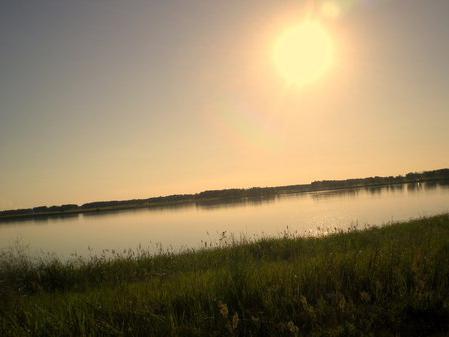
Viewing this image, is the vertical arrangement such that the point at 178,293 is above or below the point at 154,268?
above

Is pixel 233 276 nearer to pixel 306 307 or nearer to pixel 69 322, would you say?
pixel 306 307

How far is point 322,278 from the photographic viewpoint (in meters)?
6.58

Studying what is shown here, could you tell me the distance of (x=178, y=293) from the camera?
254 inches

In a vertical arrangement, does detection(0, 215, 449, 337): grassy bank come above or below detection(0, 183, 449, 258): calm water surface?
above

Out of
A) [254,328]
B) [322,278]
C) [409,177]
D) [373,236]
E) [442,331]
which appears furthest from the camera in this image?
[409,177]

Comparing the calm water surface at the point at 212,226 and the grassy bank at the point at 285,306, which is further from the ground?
the grassy bank at the point at 285,306

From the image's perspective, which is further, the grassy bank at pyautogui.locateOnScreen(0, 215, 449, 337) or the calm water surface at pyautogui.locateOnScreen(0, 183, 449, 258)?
the calm water surface at pyautogui.locateOnScreen(0, 183, 449, 258)

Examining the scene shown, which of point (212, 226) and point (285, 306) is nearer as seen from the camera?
point (285, 306)

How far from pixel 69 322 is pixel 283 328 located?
323 cm

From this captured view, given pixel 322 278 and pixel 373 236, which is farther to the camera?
pixel 373 236

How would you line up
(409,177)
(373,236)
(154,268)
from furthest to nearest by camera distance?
(409,177), (373,236), (154,268)

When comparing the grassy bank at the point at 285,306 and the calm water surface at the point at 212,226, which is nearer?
the grassy bank at the point at 285,306

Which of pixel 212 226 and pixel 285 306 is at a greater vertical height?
pixel 285 306

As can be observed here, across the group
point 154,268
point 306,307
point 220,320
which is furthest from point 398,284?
point 154,268
